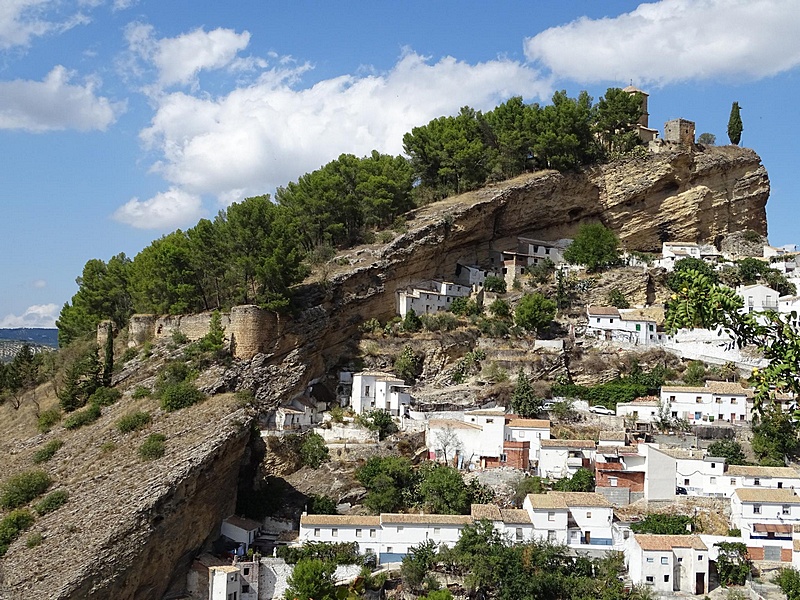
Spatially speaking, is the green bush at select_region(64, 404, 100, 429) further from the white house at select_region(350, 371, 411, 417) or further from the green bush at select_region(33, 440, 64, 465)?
the white house at select_region(350, 371, 411, 417)

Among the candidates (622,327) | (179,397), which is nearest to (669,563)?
(622,327)

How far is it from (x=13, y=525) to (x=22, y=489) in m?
1.78

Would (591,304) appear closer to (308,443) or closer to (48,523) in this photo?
(308,443)

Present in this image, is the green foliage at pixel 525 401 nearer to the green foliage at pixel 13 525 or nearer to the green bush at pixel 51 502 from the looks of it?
the green bush at pixel 51 502

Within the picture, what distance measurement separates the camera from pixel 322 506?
29.9 m

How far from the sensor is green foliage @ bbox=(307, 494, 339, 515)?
2983 cm

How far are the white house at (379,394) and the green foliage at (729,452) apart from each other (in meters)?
12.4

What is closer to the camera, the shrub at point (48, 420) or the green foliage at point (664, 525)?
the green foliage at point (664, 525)

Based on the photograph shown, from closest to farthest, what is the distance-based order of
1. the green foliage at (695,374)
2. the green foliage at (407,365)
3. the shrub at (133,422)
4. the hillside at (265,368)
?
the hillside at (265,368)
the shrub at (133,422)
the green foliage at (695,374)
the green foliage at (407,365)

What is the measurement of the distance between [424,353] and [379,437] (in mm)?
6263

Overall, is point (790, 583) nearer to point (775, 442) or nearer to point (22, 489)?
point (775, 442)

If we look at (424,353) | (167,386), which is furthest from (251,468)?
(424,353)

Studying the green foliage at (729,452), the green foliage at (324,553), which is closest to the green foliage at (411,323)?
the green foliage at (324,553)

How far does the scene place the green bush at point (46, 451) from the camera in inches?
1150
